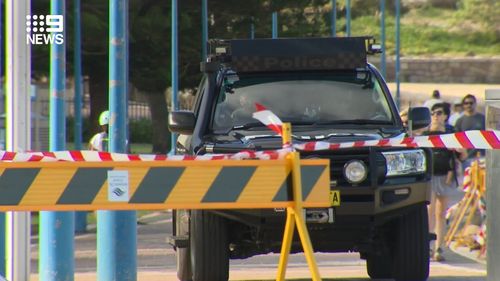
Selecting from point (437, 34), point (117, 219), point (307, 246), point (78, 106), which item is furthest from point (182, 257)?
point (437, 34)

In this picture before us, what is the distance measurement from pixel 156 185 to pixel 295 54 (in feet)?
16.5

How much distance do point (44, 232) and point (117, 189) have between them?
15.0 feet

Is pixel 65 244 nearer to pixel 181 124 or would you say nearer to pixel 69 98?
pixel 181 124

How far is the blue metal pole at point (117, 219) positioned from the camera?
496 inches

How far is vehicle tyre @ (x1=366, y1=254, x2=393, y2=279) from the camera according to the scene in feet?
44.6

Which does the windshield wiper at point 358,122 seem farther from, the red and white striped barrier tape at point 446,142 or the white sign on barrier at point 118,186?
the white sign on barrier at point 118,186

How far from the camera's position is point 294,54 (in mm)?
12992

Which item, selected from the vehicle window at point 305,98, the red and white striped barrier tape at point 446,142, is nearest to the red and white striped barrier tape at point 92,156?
the red and white striped barrier tape at point 446,142

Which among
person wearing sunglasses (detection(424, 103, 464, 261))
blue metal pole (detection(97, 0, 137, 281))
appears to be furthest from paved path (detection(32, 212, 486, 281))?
blue metal pole (detection(97, 0, 137, 281))

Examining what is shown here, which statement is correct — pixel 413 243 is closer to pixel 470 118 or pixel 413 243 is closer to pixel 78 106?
pixel 78 106

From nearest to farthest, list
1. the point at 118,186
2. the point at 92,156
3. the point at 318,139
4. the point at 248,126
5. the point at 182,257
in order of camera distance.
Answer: the point at 118,186
the point at 92,156
the point at 318,139
the point at 248,126
the point at 182,257

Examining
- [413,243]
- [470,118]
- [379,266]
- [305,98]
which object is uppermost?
[305,98]

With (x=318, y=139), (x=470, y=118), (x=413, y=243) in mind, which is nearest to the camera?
(x=318, y=139)

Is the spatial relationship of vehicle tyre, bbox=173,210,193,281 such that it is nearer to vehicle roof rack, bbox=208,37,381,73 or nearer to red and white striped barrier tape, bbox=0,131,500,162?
vehicle roof rack, bbox=208,37,381,73
